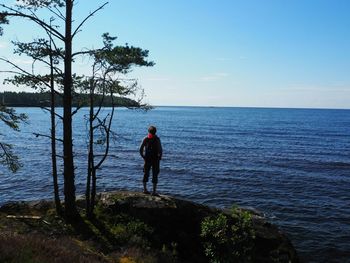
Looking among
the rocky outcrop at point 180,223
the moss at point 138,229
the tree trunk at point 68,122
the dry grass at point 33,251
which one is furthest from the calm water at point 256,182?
the dry grass at point 33,251

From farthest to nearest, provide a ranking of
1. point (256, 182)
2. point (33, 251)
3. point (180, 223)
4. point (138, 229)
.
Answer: point (256, 182)
point (180, 223)
point (138, 229)
point (33, 251)

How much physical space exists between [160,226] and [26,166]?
80.7 feet

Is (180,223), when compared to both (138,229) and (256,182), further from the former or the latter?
(256,182)

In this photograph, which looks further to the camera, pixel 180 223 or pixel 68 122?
pixel 180 223

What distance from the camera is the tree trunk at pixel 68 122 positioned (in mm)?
12523

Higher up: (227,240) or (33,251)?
(33,251)

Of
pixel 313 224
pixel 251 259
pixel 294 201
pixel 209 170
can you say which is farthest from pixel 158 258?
pixel 209 170

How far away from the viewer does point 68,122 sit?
42.2ft

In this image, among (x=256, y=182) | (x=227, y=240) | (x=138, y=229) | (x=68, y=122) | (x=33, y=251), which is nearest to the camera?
(x=33, y=251)

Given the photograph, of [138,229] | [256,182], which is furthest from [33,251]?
[256,182]

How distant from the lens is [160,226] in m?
13.6

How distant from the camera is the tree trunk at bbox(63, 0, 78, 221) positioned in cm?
1252

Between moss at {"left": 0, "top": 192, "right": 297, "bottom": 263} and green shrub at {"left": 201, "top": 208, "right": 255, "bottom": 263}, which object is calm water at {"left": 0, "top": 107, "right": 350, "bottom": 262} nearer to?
moss at {"left": 0, "top": 192, "right": 297, "bottom": 263}

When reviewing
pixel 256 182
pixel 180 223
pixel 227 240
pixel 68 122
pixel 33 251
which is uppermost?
pixel 68 122
